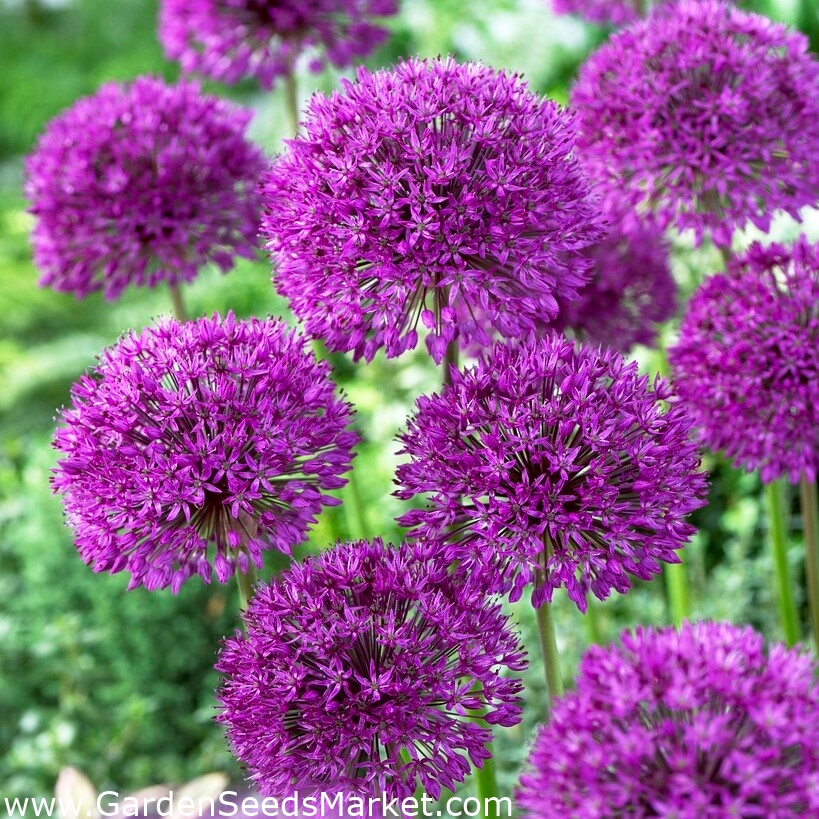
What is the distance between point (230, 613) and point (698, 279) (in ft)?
6.32

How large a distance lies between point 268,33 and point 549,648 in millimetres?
1502

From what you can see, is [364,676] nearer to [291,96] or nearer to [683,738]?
[683,738]

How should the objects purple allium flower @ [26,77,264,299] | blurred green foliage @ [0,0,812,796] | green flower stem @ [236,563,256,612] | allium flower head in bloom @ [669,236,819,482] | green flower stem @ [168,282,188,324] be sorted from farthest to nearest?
blurred green foliage @ [0,0,812,796]
green flower stem @ [168,282,188,324]
purple allium flower @ [26,77,264,299]
allium flower head in bloom @ [669,236,819,482]
green flower stem @ [236,563,256,612]

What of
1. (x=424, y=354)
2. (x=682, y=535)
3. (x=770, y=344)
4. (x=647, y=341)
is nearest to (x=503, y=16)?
(x=424, y=354)

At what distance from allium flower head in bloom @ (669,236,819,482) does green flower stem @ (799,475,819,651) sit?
22cm

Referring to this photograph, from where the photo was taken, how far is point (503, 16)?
6.21m

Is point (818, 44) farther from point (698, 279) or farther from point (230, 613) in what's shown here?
point (230, 613)

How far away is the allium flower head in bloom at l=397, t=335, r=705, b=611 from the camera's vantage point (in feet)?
4.66

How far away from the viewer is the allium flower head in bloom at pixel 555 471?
1420 mm

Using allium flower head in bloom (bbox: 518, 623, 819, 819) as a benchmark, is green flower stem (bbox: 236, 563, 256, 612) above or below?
above

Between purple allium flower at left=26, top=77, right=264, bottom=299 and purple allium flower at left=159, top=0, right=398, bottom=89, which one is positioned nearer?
purple allium flower at left=26, top=77, right=264, bottom=299

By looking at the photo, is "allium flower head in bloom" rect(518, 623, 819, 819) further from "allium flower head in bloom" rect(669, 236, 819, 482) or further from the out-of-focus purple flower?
the out-of-focus purple flower

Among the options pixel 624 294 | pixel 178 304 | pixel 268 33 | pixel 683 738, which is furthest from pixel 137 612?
pixel 683 738

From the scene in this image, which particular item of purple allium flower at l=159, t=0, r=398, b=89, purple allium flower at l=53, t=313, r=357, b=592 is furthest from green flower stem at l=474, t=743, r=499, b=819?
purple allium flower at l=159, t=0, r=398, b=89
